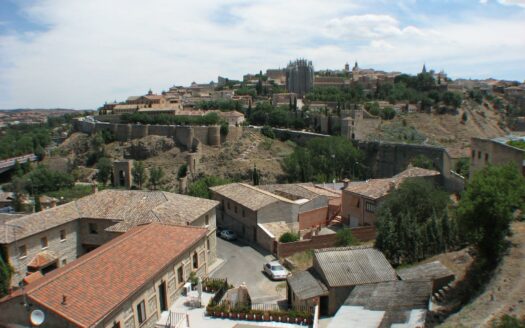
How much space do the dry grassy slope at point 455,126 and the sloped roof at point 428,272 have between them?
60217mm

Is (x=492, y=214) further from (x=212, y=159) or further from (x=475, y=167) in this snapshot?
(x=212, y=159)

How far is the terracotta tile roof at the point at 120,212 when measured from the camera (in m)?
23.1

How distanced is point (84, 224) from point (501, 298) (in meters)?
21.8

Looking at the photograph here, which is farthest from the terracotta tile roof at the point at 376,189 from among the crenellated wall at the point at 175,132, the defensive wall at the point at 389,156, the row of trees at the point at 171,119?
the row of trees at the point at 171,119

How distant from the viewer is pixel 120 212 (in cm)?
2531

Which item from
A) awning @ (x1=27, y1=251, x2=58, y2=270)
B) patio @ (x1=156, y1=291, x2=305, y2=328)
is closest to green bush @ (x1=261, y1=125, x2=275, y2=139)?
awning @ (x1=27, y1=251, x2=58, y2=270)

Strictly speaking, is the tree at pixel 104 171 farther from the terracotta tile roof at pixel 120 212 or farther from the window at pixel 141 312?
the window at pixel 141 312

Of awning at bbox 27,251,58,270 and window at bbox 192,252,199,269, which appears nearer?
window at bbox 192,252,199,269

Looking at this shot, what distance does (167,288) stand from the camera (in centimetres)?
1805

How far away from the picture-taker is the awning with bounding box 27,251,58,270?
22.5m

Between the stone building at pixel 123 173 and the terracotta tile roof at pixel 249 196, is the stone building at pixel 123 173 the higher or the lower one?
the lower one

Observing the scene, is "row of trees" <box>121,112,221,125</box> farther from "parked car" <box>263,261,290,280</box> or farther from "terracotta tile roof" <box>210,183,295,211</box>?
"parked car" <box>263,261,290,280</box>

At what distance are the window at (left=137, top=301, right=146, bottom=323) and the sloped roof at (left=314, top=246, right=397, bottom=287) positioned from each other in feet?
25.3

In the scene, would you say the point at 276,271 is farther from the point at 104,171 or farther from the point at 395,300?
the point at 104,171
